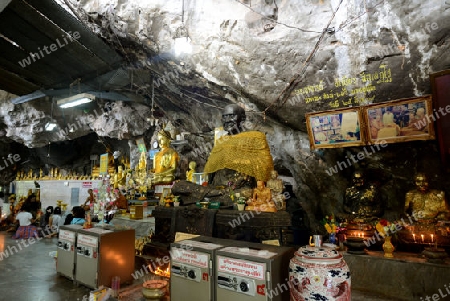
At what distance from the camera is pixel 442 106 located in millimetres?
3764

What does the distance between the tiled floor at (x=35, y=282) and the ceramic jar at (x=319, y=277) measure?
184cm

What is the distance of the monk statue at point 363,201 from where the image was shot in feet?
17.4

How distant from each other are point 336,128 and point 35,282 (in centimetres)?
557

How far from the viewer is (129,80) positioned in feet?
31.9

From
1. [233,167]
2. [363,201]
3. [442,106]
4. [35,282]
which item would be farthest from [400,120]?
[35,282]

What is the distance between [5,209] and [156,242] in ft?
38.4

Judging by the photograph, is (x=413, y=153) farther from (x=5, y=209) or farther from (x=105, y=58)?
(x=5, y=209)

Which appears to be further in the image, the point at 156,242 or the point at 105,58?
the point at 105,58

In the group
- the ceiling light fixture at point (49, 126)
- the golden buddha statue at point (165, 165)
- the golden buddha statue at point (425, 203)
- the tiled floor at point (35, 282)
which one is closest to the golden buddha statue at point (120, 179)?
the golden buddha statue at point (165, 165)

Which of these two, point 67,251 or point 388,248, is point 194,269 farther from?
point 388,248

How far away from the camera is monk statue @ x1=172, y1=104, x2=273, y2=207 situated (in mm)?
5000

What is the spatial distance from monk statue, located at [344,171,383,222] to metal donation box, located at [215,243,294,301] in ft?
12.1

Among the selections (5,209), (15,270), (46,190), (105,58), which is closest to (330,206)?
(15,270)

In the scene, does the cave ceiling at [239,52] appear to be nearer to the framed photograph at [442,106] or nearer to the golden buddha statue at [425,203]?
the framed photograph at [442,106]
